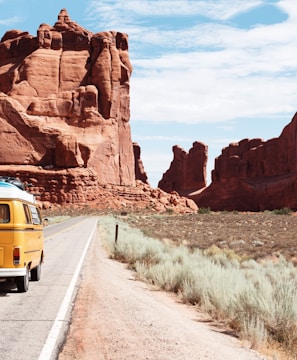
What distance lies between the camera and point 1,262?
11172 millimetres

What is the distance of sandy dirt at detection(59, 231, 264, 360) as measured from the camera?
6840 millimetres

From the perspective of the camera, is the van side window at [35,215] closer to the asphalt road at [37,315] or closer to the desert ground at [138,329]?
the asphalt road at [37,315]

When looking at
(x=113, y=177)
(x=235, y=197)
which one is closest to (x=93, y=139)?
→ (x=113, y=177)

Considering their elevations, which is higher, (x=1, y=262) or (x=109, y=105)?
(x=109, y=105)

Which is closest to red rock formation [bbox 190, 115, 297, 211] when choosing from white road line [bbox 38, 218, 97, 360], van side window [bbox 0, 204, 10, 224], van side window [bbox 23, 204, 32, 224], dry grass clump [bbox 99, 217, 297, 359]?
dry grass clump [bbox 99, 217, 297, 359]

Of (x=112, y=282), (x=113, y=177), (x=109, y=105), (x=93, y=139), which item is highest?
(x=109, y=105)

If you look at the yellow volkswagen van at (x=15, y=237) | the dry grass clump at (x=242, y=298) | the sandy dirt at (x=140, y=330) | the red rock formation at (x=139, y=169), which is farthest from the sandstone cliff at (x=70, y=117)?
the sandy dirt at (x=140, y=330)

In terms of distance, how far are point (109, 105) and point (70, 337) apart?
102083 millimetres

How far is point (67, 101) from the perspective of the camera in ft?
344

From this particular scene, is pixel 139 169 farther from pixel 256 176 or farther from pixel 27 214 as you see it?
pixel 27 214

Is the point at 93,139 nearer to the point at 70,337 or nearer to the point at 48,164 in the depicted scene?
the point at 48,164

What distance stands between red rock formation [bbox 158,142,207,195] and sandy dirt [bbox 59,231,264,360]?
462 feet

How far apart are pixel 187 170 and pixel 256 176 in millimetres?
25546

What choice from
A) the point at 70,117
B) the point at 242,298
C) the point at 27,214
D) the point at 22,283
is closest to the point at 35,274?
the point at 27,214
